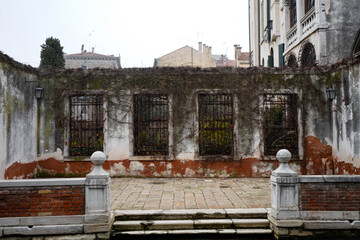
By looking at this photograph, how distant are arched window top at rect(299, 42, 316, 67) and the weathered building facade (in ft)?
7.41

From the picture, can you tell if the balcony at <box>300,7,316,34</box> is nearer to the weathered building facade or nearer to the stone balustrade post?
the weathered building facade

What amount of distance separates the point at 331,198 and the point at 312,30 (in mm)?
7533

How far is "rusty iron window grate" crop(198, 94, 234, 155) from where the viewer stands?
8672mm

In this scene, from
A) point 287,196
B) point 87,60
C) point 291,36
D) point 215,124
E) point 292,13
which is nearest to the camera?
point 287,196

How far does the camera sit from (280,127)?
8.70m

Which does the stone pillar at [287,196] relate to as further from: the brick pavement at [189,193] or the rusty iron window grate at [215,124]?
the rusty iron window grate at [215,124]

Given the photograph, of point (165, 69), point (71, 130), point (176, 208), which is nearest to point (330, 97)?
point (165, 69)

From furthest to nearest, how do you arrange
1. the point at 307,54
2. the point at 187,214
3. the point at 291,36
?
the point at 291,36
the point at 307,54
the point at 187,214

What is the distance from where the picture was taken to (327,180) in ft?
15.4

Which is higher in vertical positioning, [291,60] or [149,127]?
[291,60]

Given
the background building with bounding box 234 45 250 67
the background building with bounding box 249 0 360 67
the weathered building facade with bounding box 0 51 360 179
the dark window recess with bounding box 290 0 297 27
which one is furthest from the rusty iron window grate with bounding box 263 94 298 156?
the background building with bounding box 234 45 250 67

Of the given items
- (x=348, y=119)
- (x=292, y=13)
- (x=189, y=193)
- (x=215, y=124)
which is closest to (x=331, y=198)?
(x=189, y=193)

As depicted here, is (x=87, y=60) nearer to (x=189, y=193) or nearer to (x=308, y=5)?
(x=308, y=5)

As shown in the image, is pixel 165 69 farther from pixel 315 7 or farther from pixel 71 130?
pixel 315 7
